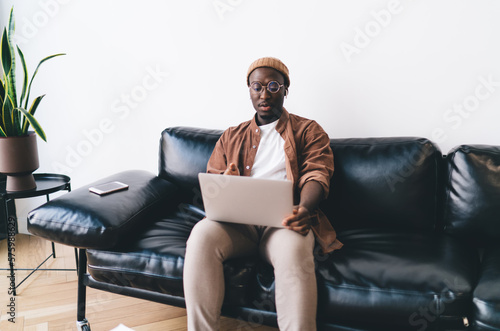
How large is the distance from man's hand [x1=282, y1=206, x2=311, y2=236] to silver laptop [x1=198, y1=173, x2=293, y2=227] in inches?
1.1

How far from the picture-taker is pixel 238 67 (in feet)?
7.41

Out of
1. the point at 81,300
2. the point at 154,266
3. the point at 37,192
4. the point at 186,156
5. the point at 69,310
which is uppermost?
the point at 186,156

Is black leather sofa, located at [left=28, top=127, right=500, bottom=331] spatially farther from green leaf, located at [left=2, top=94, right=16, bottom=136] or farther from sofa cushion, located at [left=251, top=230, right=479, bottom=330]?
green leaf, located at [left=2, top=94, right=16, bottom=136]

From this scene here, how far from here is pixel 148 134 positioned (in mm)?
2541

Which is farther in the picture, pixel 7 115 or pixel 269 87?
pixel 7 115

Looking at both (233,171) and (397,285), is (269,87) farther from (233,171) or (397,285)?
(397,285)

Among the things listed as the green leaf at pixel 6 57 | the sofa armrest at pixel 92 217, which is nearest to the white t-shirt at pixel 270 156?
the sofa armrest at pixel 92 217

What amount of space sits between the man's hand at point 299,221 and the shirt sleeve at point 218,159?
0.47 meters

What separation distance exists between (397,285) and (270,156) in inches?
29.0

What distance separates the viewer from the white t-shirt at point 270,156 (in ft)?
5.69

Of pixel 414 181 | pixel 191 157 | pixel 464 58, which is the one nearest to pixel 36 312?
pixel 191 157

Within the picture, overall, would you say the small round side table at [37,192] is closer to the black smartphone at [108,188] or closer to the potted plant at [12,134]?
the potted plant at [12,134]

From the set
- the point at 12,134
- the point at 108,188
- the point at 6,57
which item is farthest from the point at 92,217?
the point at 6,57

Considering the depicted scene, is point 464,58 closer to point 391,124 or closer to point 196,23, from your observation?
point 391,124
